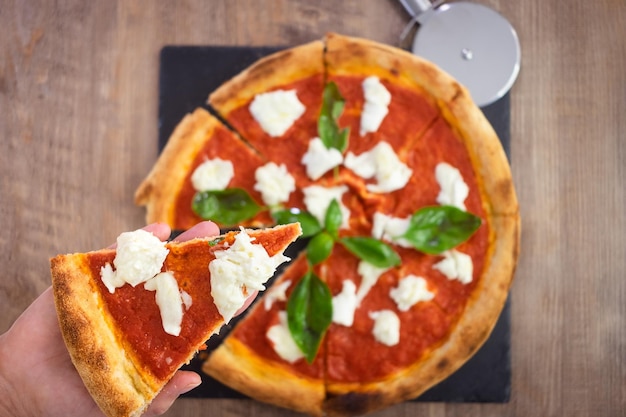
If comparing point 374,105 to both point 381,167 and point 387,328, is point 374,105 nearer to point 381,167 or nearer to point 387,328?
point 381,167

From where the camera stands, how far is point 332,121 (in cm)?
349

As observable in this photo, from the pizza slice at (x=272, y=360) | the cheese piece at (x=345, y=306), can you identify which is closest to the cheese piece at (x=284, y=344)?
the pizza slice at (x=272, y=360)

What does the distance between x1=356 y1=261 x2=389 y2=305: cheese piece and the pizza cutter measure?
1.07 m

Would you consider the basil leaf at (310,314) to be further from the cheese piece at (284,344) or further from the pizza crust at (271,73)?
the pizza crust at (271,73)

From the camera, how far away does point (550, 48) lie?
3.76m

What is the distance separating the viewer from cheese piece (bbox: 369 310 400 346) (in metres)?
3.44

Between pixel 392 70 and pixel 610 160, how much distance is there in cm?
133

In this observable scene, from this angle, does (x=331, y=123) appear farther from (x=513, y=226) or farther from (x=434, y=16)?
(x=513, y=226)

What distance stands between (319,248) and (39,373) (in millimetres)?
1431

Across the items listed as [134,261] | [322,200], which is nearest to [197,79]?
[322,200]

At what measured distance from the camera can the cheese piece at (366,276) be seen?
3508mm

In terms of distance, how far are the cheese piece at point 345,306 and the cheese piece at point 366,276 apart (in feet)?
0.16

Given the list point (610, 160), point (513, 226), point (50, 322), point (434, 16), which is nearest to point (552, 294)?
point (513, 226)

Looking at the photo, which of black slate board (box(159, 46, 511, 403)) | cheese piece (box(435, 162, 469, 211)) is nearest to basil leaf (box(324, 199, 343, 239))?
cheese piece (box(435, 162, 469, 211))
